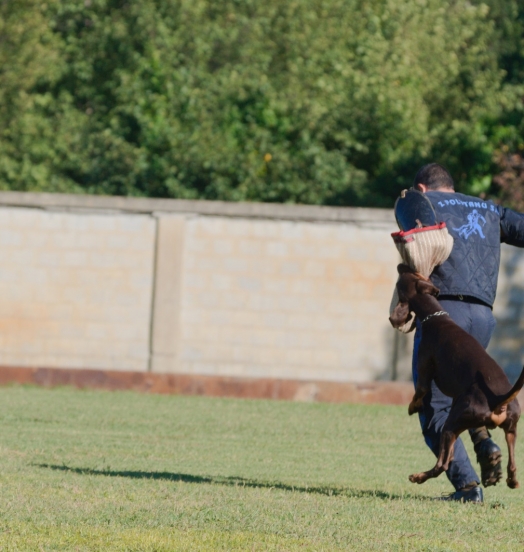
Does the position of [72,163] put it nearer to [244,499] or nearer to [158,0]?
[158,0]

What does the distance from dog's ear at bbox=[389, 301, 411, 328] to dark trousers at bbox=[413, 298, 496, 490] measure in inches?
4.2

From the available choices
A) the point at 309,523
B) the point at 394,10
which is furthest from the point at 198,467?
the point at 394,10

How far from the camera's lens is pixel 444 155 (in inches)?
910

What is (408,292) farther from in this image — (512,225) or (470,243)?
(512,225)

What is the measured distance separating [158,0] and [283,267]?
1261cm

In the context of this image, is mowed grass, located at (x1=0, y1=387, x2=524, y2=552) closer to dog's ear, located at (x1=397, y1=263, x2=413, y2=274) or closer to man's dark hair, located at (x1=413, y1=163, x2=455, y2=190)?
dog's ear, located at (x1=397, y1=263, x2=413, y2=274)

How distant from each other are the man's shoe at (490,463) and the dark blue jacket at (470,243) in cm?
92

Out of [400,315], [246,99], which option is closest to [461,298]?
[400,315]

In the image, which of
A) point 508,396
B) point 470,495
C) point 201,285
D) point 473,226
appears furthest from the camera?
point 201,285

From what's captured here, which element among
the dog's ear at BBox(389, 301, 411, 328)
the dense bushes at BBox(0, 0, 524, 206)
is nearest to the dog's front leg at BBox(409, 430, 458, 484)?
the dog's ear at BBox(389, 301, 411, 328)

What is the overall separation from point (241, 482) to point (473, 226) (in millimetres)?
2017

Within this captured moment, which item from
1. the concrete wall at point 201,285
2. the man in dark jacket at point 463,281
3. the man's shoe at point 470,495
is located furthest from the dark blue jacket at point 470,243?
the concrete wall at point 201,285

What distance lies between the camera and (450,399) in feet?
20.4

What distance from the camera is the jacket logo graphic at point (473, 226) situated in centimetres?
623
